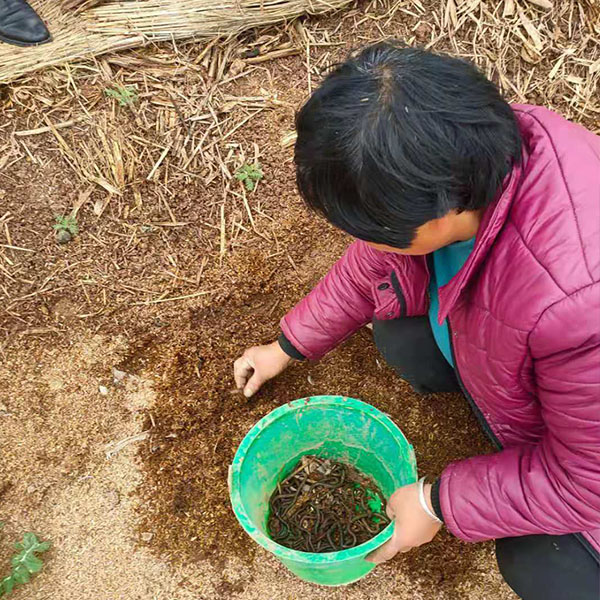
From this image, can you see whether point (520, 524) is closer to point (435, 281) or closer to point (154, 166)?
point (435, 281)

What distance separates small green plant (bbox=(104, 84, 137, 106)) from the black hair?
129 centimetres

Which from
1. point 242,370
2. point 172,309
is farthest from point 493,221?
point 172,309

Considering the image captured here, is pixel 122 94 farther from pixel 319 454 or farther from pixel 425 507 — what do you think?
pixel 425 507

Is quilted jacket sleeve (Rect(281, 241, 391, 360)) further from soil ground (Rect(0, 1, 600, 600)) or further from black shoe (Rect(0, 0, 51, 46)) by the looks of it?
black shoe (Rect(0, 0, 51, 46))

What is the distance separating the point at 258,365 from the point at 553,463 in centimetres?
76

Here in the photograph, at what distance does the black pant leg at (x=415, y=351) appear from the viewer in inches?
57.7

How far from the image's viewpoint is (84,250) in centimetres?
184

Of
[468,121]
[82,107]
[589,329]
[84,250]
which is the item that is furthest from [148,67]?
[589,329]

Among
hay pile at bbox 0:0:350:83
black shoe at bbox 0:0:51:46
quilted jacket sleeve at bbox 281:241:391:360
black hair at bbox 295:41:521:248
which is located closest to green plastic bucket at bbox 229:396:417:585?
quilted jacket sleeve at bbox 281:241:391:360

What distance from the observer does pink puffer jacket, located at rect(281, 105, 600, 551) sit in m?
0.84

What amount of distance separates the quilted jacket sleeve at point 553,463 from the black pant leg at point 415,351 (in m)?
0.41

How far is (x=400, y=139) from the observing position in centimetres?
74

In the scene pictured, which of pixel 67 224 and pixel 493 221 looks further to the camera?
pixel 67 224

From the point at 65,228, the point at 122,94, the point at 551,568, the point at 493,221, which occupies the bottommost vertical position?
the point at 551,568
